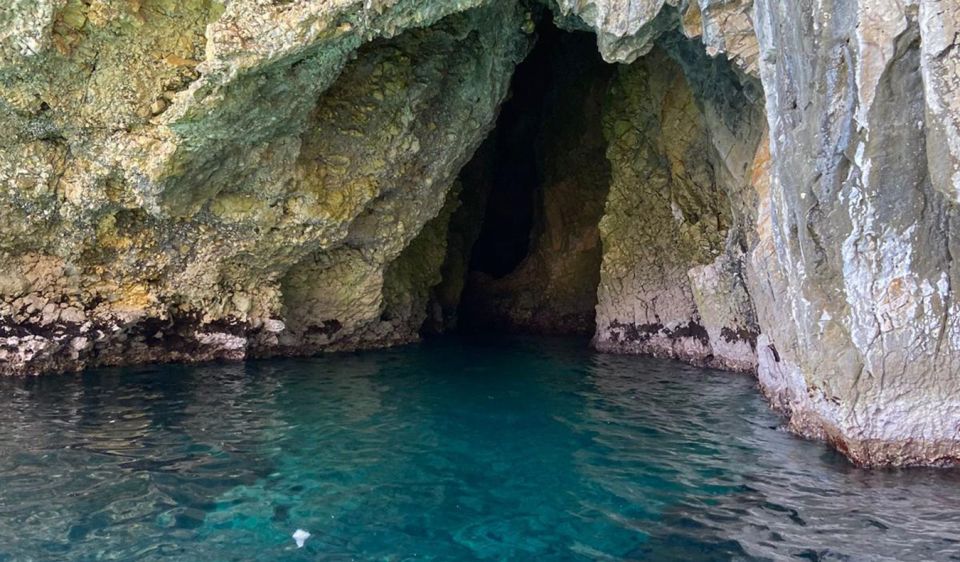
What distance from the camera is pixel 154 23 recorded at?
428 inches

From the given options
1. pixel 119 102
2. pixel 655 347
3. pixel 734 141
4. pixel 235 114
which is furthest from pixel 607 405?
pixel 119 102

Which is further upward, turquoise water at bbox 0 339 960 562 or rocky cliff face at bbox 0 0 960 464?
rocky cliff face at bbox 0 0 960 464

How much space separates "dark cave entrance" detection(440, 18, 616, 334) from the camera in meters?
20.8

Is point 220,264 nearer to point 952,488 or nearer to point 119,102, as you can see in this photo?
point 119,102

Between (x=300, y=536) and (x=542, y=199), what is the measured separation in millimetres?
17444

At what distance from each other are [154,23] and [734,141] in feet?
29.6

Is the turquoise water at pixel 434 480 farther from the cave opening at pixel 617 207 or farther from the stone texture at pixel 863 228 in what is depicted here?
the cave opening at pixel 617 207

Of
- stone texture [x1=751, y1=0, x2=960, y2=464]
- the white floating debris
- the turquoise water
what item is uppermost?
stone texture [x1=751, y1=0, x2=960, y2=464]

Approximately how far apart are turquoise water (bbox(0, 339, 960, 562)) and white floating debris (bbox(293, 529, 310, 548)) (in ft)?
0.23

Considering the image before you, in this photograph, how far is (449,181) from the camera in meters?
15.7

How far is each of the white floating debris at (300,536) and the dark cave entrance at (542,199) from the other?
49.2ft

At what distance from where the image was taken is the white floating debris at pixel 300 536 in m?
6.27

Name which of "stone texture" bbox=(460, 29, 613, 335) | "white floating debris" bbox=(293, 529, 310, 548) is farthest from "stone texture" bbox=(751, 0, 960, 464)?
"stone texture" bbox=(460, 29, 613, 335)

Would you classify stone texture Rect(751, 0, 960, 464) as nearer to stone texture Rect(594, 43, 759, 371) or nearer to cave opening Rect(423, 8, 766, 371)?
cave opening Rect(423, 8, 766, 371)
